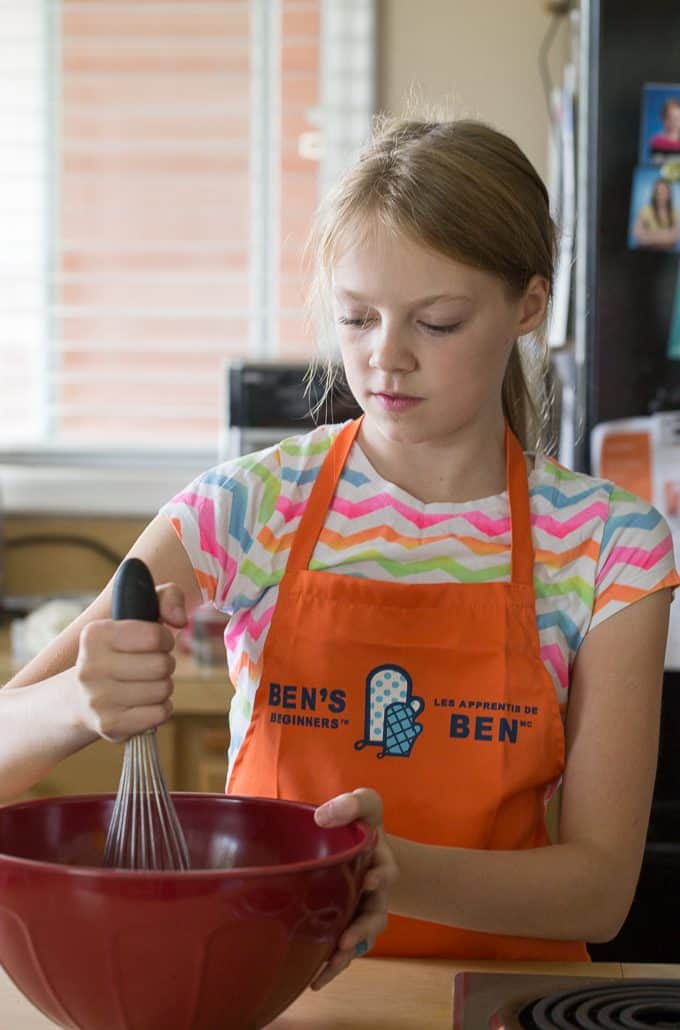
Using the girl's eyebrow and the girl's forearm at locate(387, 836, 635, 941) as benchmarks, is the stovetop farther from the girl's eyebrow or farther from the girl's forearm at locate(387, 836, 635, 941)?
the girl's eyebrow

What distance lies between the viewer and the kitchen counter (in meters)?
0.85

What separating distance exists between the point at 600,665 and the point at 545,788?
0.11 m

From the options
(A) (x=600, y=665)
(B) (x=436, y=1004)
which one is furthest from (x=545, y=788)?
(B) (x=436, y=1004)

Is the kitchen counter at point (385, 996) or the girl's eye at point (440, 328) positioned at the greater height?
the girl's eye at point (440, 328)

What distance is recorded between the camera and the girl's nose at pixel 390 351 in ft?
3.45

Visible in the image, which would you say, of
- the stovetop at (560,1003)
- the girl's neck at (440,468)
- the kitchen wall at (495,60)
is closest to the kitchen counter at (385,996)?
the stovetop at (560,1003)

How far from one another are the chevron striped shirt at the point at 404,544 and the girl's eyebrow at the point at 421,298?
0.17m

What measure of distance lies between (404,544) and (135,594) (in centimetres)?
38

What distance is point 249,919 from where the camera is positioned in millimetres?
722

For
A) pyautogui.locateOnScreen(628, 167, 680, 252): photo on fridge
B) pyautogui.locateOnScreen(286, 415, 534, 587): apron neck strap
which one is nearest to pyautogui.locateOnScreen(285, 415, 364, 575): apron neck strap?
pyautogui.locateOnScreen(286, 415, 534, 587): apron neck strap

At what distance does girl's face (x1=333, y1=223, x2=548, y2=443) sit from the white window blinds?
1.83 m

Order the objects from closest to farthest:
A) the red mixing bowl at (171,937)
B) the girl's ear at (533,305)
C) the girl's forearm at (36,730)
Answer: the red mixing bowl at (171,937), the girl's forearm at (36,730), the girl's ear at (533,305)

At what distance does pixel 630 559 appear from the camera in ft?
3.70

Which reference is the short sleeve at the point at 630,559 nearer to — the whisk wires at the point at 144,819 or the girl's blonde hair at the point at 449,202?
the girl's blonde hair at the point at 449,202
